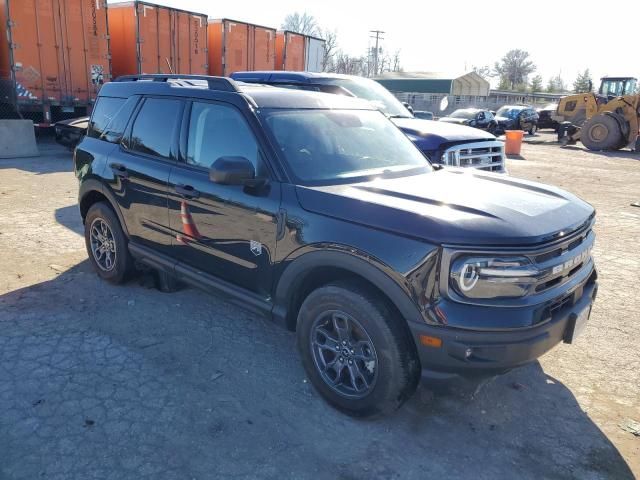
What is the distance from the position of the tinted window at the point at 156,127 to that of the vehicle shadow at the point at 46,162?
7719mm

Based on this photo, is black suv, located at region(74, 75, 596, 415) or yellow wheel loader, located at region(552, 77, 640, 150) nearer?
black suv, located at region(74, 75, 596, 415)

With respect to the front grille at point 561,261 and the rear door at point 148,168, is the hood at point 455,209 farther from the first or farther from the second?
the rear door at point 148,168

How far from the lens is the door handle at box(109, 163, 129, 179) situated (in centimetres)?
454

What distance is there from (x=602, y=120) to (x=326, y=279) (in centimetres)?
2284

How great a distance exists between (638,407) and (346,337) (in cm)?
202

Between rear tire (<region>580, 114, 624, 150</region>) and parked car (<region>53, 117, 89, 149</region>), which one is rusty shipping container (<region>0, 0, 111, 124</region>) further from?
rear tire (<region>580, 114, 624, 150</region>)

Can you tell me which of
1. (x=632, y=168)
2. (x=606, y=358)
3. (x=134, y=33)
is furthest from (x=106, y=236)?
(x=632, y=168)

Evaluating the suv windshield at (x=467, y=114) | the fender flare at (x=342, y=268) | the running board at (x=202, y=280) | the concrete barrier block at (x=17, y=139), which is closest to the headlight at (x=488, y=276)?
the fender flare at (x=342, y=268)

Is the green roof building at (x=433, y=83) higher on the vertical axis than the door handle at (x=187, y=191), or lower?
higher

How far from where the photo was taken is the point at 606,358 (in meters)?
3.97

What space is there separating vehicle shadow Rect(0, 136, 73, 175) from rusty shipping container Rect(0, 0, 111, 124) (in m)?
1.50

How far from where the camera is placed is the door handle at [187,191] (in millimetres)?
3808

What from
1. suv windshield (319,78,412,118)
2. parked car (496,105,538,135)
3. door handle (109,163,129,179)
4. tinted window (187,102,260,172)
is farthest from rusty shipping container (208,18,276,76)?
parked car (496,105,538,135)

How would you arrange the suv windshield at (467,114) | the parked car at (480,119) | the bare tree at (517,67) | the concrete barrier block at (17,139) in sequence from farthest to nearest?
the bare tree at (517,67), the suv windshield at (467,114), the parked car at (480,119), the concrete barrier block at (17,139)
